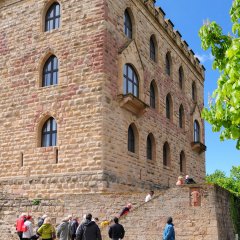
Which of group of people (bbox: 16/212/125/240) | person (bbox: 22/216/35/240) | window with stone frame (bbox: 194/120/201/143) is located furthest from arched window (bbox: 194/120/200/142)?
person (bbox: 22/216/35/240)

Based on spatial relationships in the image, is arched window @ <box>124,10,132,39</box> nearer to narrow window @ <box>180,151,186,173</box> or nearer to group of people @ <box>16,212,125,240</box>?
narrow window @ <box>180,151,186,173</box>

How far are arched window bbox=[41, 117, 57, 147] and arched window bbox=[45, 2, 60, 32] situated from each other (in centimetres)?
471

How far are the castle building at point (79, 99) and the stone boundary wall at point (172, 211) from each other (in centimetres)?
129

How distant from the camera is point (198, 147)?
30.9 meters

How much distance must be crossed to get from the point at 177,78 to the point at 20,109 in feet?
38.0

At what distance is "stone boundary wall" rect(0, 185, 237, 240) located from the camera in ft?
50.7

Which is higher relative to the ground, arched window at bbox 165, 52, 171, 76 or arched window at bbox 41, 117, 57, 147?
arched window at bbox 165, 52, 171, 76

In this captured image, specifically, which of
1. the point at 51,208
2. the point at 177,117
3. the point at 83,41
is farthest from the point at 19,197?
the point at 177,117

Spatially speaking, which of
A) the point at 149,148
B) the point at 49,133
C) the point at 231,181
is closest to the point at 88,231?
the point at 49,133

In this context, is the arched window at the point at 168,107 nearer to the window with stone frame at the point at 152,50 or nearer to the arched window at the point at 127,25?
the window with stone frame at the point at 152,50

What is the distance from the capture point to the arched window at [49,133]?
20856 mm

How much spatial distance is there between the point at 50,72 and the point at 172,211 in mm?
9644

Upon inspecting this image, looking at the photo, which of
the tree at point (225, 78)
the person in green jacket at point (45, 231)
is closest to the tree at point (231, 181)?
the person in green jacket at point (45, 231)

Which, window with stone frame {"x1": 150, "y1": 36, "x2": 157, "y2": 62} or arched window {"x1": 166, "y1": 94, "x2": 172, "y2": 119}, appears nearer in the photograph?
window with stone frame {"x1": 150, "y1": 36, "x2": 157, "y2": 62}
